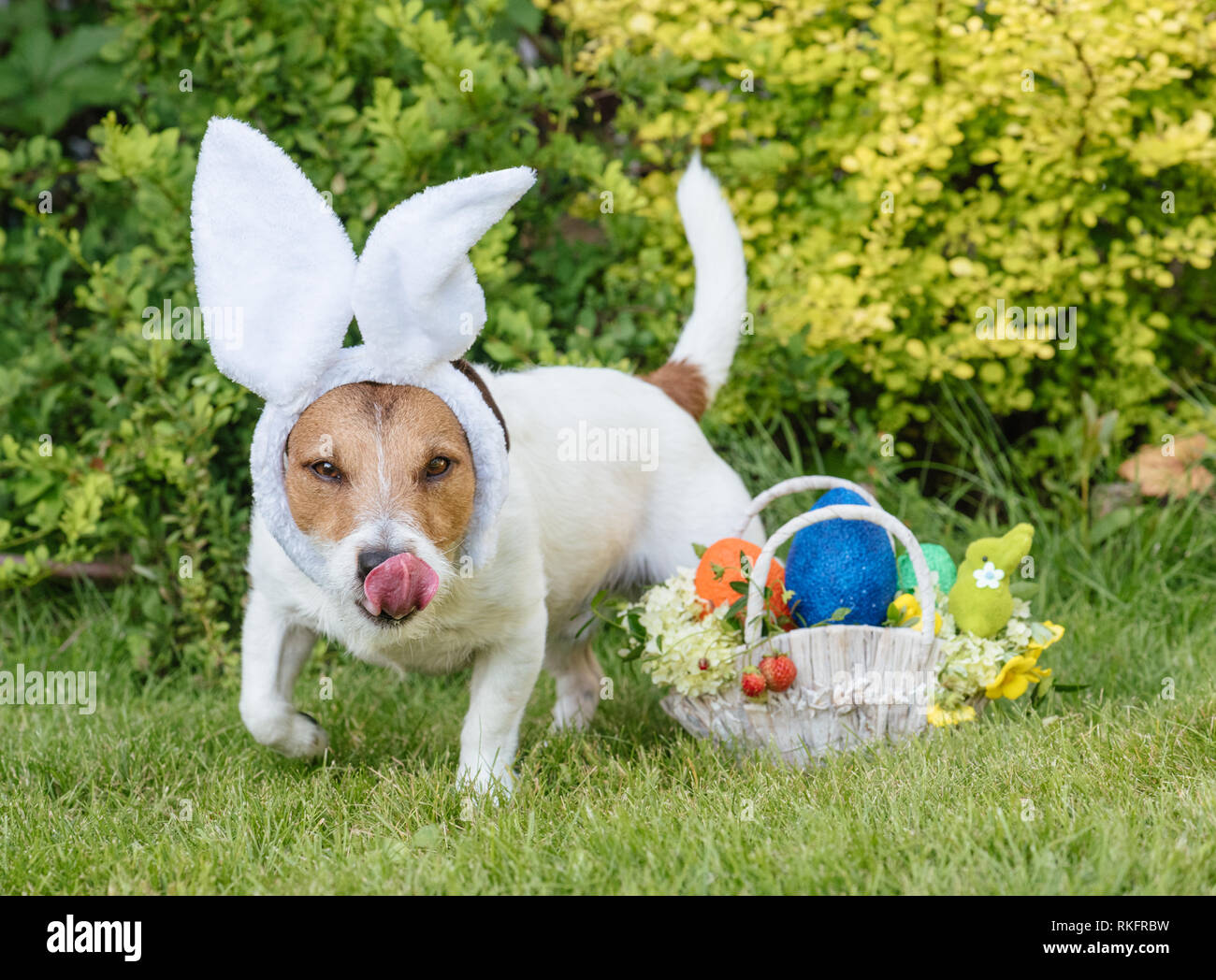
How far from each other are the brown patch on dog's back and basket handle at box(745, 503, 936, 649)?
77cm

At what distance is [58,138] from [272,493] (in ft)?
11.0

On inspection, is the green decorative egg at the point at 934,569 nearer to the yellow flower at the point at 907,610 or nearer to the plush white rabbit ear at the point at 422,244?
the yellow flower at the point at 907,610

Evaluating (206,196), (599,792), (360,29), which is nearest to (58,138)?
(360,29)

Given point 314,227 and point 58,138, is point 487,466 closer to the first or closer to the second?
point 314,227

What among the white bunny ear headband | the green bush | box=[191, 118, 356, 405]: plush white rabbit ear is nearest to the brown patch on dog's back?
the green bush

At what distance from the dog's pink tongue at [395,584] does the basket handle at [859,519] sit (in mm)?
883

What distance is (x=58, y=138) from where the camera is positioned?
5.05 meters

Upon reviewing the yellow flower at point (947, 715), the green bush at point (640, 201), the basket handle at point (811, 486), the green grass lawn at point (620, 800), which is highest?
the green bush at point (640, 201)

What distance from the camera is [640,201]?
4.14m

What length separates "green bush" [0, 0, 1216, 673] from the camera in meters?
3.85

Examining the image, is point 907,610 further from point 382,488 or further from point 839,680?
point 382,488

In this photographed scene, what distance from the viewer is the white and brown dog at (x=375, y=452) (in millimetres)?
2332

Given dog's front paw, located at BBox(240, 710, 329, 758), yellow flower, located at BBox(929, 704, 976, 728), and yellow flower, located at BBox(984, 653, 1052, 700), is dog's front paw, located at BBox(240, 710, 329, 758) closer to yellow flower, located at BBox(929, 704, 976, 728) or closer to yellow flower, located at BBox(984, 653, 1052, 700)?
yellow flower, located at BBox(929, 704, 976, 728)

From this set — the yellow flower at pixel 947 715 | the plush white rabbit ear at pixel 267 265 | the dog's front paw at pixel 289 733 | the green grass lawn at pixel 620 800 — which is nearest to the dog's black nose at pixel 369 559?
the plush white rabbit ear at pixel 267 265
